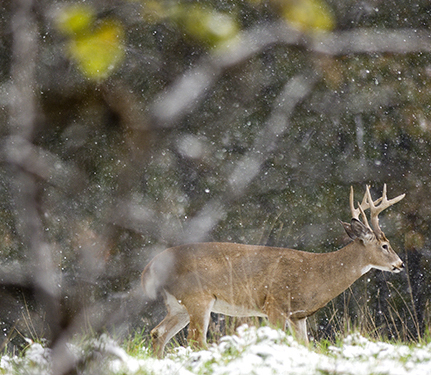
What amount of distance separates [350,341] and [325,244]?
3.41 metres

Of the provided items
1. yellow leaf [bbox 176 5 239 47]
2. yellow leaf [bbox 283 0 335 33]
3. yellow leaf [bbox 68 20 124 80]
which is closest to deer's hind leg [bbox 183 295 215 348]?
yellow leaf [bbox 68 20 124 80]

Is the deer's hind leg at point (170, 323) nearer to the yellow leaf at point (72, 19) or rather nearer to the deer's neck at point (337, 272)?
the deer's neck at point (337, 272)

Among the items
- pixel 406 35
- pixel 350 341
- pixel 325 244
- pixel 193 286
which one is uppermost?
pixel 406 35

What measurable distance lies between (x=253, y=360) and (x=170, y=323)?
2.76m

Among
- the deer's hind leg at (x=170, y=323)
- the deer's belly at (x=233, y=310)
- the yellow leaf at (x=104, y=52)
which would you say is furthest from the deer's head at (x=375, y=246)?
the yellow leaf at (x=104, y=52)

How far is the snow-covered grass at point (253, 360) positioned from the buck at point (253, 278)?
5.72ft

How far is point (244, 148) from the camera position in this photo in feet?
25.2

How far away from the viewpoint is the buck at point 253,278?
5703mm

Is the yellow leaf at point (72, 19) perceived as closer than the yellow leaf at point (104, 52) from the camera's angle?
Yes

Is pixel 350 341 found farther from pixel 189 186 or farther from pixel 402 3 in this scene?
pixel 402 3

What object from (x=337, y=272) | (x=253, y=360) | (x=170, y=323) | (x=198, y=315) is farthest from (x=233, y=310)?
(x=253, y=360)

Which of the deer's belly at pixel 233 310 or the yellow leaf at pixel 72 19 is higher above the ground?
the yellow leaf at pixel 72 19

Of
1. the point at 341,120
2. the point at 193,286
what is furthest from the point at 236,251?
the point at 341,120

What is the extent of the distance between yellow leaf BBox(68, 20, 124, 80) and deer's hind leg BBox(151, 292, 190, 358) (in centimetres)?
234
